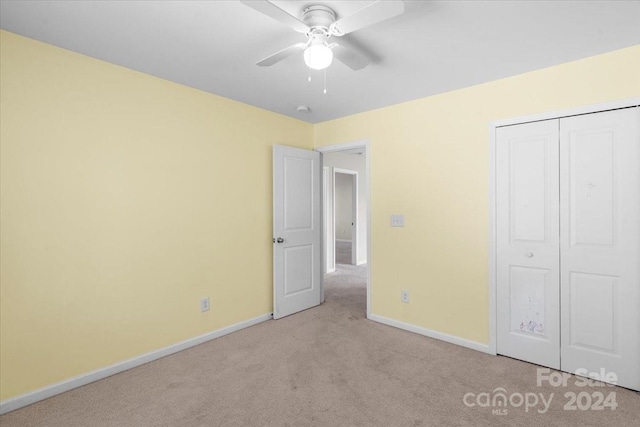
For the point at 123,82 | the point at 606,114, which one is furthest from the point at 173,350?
the point at 606,114

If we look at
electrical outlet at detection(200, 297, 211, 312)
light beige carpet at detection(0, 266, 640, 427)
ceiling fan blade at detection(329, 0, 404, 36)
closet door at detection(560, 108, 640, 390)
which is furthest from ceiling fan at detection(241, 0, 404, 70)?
electrical outlet at detection(200, 297, 211, 312)

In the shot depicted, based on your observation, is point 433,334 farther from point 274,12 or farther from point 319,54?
point 274,12

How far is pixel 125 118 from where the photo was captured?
8.39ft

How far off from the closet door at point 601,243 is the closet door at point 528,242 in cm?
7

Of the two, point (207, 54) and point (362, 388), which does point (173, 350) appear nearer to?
point (362, 388)

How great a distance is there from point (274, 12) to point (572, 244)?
2626 mm

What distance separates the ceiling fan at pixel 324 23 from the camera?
148 centimetres

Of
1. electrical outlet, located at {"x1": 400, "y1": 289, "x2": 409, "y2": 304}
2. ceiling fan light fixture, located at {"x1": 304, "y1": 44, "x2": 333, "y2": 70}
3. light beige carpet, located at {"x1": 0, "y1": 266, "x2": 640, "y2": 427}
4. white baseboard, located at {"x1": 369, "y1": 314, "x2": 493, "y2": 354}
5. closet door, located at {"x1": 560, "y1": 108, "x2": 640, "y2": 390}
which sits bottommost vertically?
light beige carpet, located at {"x1": 0, "y1": 266, "x2": 640, "y2": 427}

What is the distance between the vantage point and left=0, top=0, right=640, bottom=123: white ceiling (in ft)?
5.86

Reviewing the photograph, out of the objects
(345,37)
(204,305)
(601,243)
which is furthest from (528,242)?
(204,305)

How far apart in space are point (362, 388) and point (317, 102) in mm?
2644

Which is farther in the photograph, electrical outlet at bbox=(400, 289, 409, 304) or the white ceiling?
electrical outlet at bbox=(400, 289, 409, 304)

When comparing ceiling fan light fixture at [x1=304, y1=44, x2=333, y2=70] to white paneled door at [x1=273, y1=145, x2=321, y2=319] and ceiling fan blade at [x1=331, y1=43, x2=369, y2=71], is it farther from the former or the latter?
white paneled door at [x1=273, y1=145, x2=321, y2=319]

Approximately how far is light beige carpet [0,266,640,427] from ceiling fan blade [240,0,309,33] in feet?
7.31
